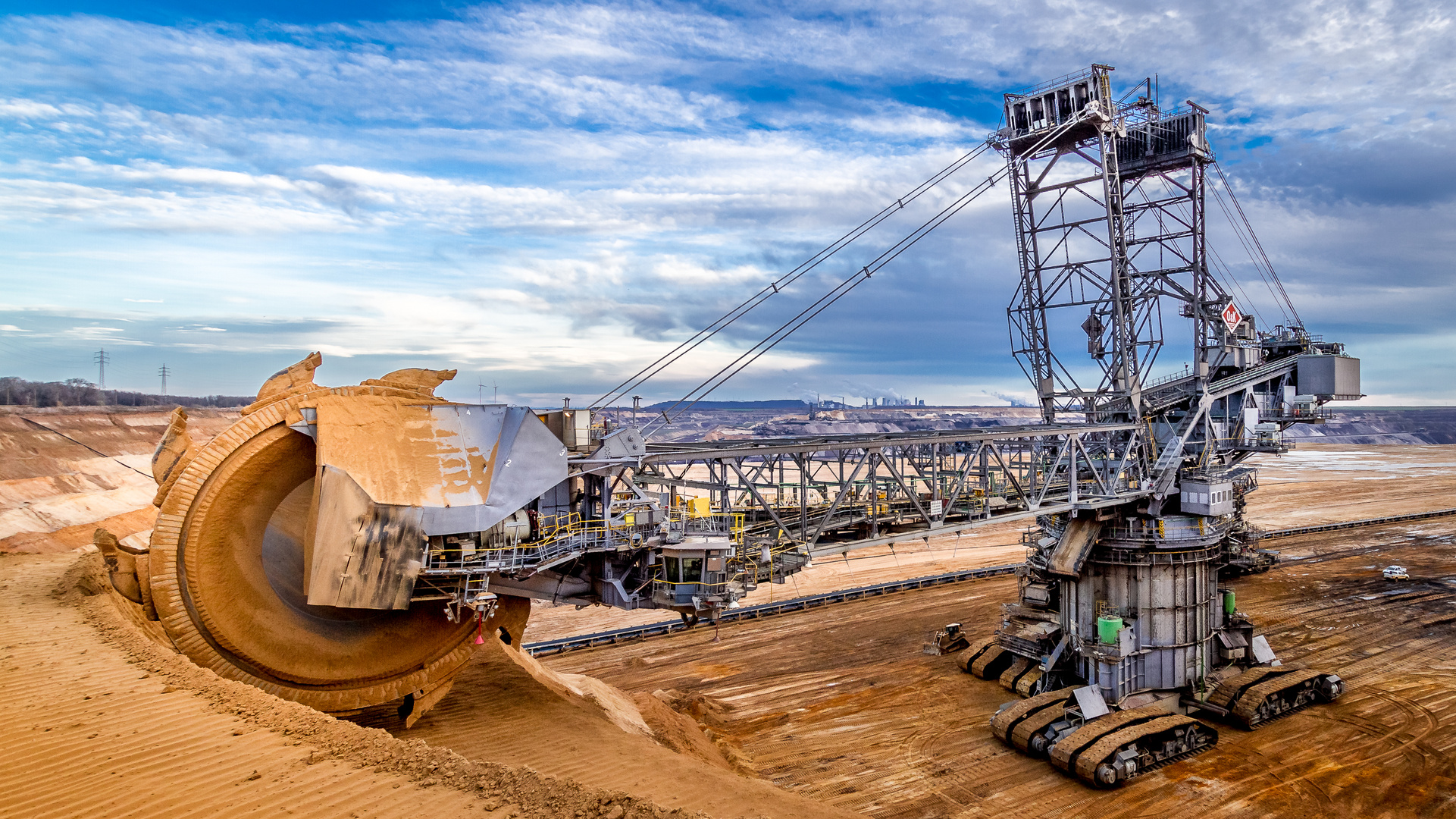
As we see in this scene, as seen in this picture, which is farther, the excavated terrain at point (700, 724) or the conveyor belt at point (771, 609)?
the conveyor belt at point (771, 609)

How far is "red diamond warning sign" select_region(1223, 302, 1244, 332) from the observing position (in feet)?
82.4

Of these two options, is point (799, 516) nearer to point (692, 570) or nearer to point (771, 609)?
point (692, 570)

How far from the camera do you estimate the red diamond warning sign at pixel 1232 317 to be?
25.1m

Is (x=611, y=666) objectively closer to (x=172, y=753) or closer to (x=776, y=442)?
(x=776, y=442)

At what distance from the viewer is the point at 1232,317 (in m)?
25.2

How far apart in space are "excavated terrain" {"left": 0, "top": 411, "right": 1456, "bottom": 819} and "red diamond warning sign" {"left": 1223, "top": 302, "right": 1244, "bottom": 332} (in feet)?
39.9

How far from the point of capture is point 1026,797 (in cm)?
1817

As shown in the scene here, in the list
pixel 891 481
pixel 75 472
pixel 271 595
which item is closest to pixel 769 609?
pixel 891 481

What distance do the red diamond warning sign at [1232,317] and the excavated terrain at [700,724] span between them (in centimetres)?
1216

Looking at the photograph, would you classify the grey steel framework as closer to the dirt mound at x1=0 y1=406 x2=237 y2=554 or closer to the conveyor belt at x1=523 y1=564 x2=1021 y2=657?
the conveyor belt at x1=523 y1=564 x2=1021 y2=657

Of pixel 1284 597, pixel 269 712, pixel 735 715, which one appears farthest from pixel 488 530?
pixel 1284 597

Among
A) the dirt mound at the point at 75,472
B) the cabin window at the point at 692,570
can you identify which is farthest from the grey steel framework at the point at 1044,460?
the dirt mound at the point at 75,472

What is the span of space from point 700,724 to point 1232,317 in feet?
70.9

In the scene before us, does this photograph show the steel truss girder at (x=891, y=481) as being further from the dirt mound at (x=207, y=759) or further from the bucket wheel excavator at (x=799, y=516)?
the dirt mound at (x=207, y=759)
